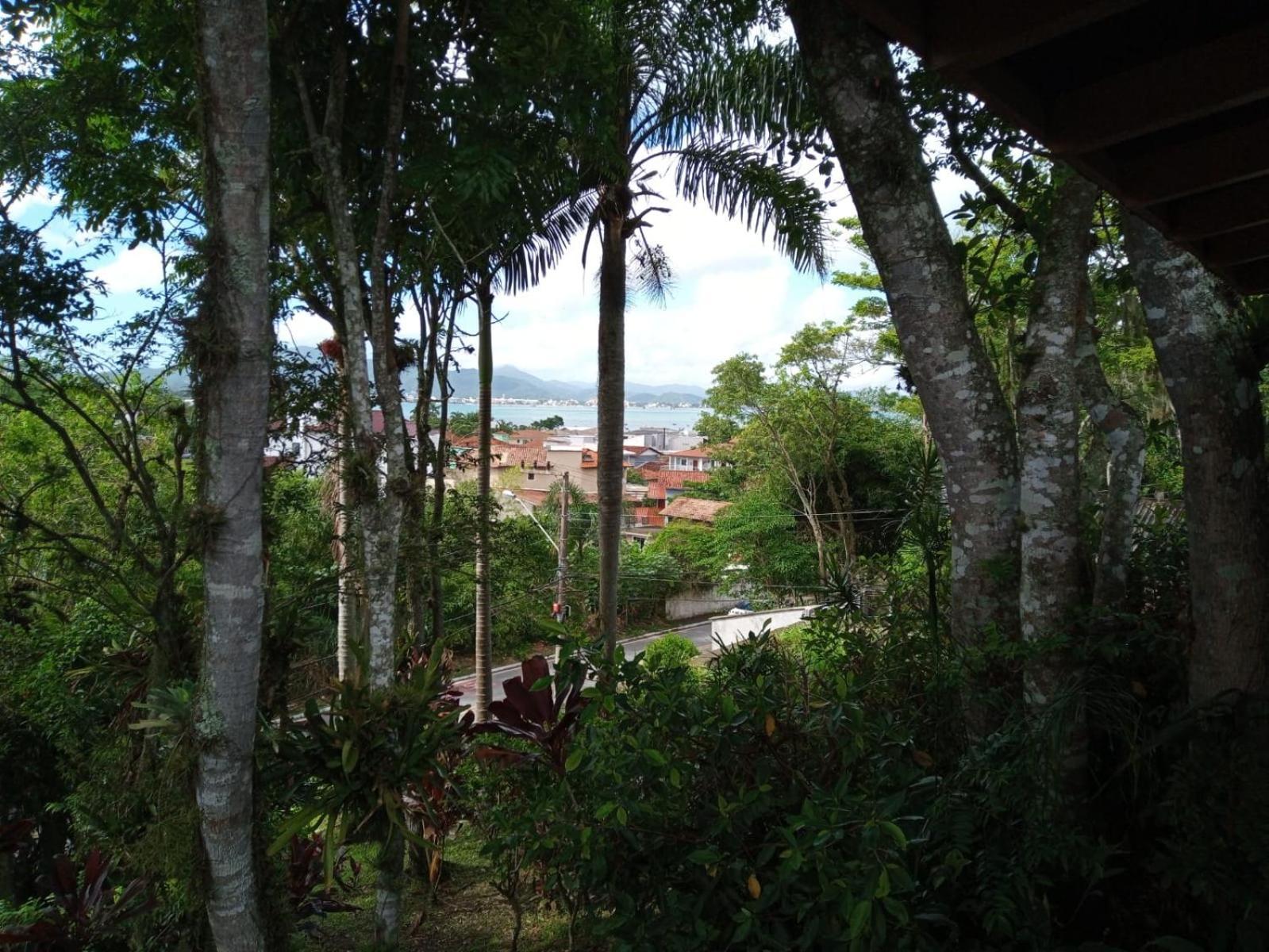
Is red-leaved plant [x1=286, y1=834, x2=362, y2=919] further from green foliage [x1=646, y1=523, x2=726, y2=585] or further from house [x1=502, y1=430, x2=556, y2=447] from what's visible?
house [x1=502, y1=430, x2=556, y2=447]

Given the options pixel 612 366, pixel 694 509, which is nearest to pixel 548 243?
pixel 612 366

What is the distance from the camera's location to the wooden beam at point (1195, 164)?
1901 mm

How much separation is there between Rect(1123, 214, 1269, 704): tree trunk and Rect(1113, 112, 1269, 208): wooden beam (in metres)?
0.71

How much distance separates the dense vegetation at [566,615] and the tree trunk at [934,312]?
0.02 meters

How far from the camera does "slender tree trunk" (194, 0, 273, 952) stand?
9.81ft

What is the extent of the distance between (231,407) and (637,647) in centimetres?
2071

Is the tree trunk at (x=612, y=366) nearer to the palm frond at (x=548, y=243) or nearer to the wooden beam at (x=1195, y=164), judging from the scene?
the palm frond at (x=548, y=243)

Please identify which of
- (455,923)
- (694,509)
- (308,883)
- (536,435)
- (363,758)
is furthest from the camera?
(536,435)

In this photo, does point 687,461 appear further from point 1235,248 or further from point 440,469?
point 1235,248

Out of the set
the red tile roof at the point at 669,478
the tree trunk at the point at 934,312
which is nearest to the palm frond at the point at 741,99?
the tree trunk at the point at 934,312

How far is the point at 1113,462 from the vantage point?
308 centimetres

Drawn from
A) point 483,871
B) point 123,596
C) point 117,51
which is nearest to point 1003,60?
point 117,51

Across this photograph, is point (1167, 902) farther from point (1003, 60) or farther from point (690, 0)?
point (690, 0)

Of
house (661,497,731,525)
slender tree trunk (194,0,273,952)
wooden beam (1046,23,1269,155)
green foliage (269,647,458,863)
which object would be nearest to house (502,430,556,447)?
house (661,497,731,525)
